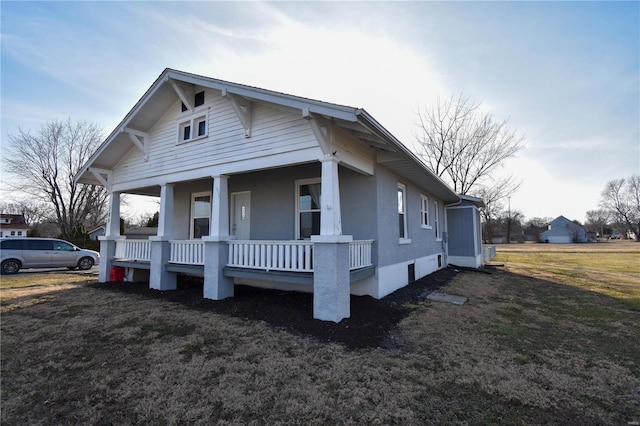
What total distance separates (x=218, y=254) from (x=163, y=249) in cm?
251

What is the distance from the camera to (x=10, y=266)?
12898 millimetres

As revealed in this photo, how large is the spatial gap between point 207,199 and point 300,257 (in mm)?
5637

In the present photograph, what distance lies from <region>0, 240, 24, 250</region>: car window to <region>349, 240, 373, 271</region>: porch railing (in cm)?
1596

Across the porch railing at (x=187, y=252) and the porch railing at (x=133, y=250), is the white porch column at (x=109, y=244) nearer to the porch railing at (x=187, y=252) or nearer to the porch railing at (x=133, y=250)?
the porch railing at (x=133, y=250)

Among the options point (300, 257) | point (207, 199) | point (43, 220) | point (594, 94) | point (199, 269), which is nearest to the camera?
point (300, 257)

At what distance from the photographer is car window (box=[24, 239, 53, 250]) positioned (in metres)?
13.5

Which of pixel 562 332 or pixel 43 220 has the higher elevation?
pixel 43 220

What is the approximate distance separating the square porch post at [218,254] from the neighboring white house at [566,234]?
8105 cm

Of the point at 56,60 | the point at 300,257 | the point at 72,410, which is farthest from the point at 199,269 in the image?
the point at 56,60

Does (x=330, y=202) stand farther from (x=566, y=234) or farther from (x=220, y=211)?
(x=566, y=234)

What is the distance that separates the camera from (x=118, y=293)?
328 inches

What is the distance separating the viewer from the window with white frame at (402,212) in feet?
28.8

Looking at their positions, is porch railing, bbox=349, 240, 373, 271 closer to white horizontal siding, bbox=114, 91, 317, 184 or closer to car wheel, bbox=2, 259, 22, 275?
white horizontal siding, bbox=114, 91, 317, 184

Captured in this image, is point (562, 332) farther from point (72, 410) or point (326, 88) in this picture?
point (326, 88)
